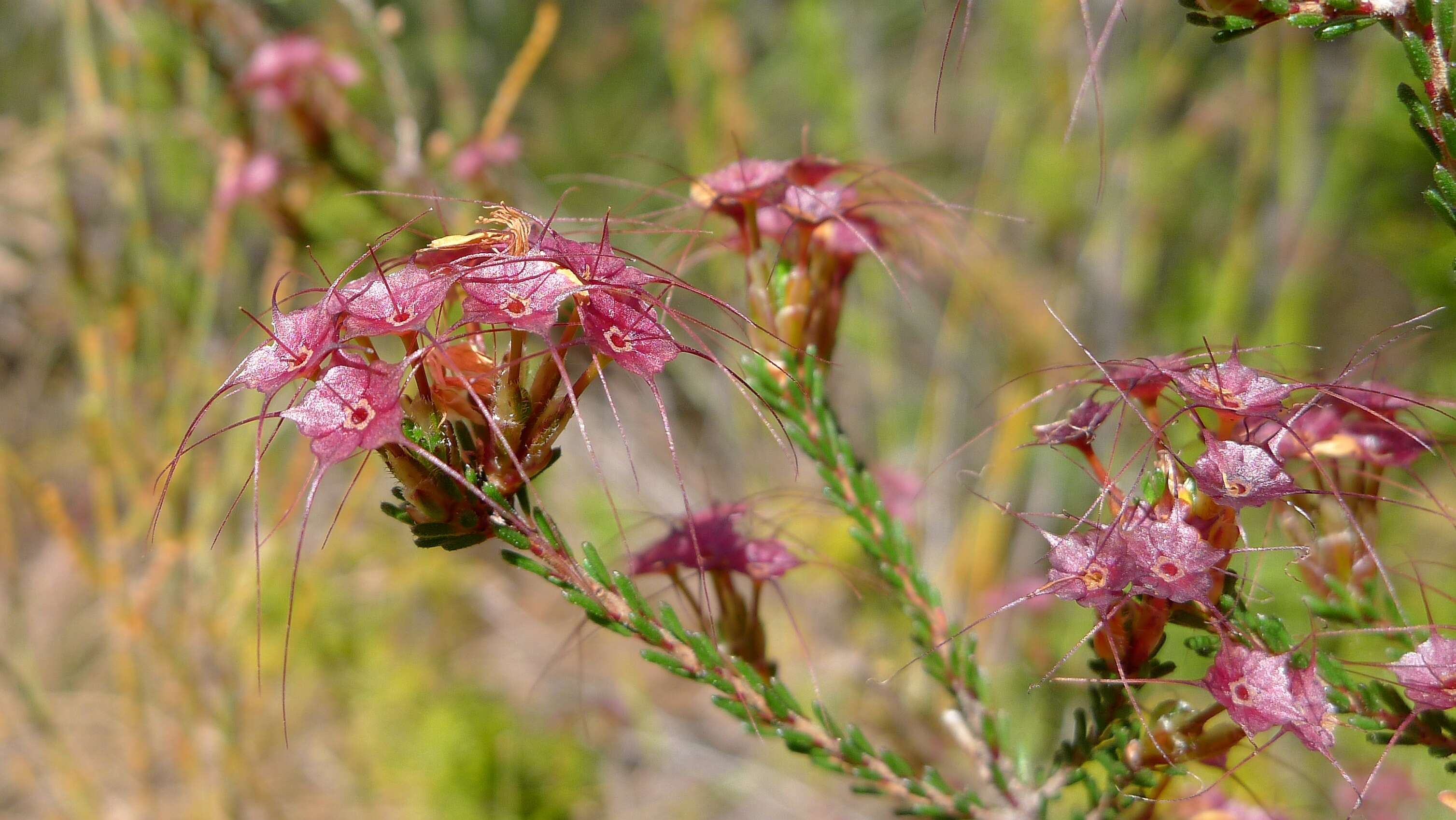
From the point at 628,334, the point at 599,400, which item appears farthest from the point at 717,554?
the point at 599,400

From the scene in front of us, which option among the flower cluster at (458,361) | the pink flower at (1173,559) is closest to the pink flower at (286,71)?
the flower cluster at (458,361)

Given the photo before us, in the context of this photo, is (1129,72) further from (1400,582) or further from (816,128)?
(1400,582)

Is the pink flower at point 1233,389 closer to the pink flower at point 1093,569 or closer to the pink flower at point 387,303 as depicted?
the pink flower at point 1093,569

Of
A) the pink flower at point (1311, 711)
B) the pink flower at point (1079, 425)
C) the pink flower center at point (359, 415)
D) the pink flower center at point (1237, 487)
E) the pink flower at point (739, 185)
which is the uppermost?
the pink flower at point (739, 185)

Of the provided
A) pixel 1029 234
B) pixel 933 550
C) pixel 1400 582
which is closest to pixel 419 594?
pixel 933 550

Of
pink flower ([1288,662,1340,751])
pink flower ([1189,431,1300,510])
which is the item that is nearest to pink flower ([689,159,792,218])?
pink flower ([1189,431,1300,510])

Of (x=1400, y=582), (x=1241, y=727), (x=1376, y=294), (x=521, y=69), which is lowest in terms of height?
(x=1400, y=582)
